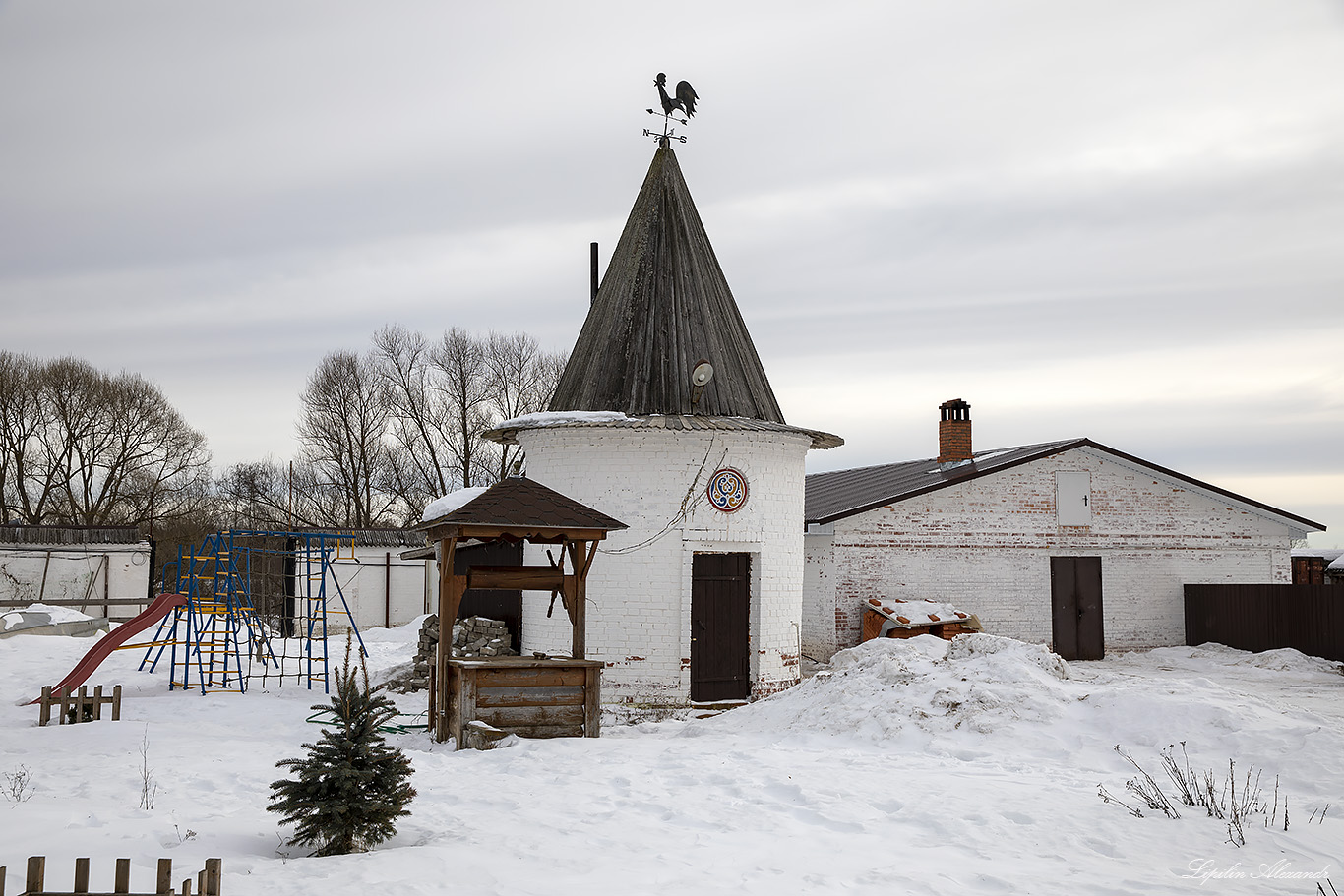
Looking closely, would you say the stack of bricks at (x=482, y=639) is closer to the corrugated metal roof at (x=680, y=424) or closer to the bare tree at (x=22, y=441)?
the corrugated metal roof at (x=680, y=424)

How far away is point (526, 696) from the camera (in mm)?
11812

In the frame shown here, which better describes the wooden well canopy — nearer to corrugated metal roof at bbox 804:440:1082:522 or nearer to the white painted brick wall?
corrugated metal roof at bbox 804:440:1082:522

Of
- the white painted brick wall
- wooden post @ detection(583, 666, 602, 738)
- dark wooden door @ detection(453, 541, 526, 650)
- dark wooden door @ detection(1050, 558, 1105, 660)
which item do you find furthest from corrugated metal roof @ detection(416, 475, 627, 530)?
the white painted brick wall

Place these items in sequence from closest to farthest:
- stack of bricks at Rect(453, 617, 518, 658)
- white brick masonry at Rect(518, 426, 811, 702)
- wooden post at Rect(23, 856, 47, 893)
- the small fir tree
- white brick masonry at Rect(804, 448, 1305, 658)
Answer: wooden post at Rect(23, 856, 47, 893) → the small fir tree → white brick masonry at Rect(518, 426, 811, 702) → stack of bricks at Rect(453, 617, 518, 658) → white brick masonry at Rect(804, 448, 1305, 658)

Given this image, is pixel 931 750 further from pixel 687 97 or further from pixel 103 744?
pixel 687 97

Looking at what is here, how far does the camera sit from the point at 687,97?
1773cm

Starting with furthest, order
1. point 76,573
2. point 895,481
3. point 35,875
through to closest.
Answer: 1. point 76,573
2. point 895,481
3. point 35,875

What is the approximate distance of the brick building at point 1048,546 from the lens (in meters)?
19.8

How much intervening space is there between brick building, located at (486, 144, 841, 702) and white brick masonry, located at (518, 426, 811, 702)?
16 mm

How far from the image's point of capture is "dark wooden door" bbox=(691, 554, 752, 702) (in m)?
15.2

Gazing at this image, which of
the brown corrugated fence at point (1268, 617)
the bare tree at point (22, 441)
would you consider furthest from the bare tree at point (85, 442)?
the brown corrugated fence at point (1268, 617)

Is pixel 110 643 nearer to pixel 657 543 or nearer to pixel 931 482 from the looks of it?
pixel 657 543

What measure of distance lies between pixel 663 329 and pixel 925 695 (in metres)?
6.93

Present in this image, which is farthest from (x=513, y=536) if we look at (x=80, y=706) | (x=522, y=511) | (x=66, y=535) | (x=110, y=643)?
(x=66, y=535)
